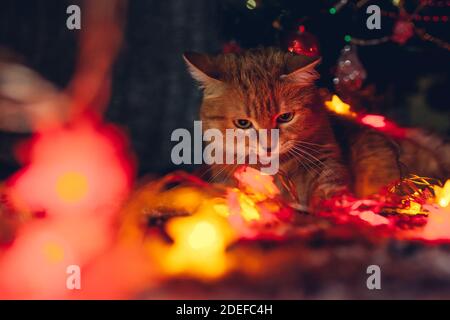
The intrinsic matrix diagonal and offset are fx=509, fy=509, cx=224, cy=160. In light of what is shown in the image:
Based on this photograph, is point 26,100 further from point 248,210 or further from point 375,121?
point 375,121

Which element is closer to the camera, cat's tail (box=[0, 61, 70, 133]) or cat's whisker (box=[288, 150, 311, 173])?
cat's whisker (box=[288, 150, 311, 173])

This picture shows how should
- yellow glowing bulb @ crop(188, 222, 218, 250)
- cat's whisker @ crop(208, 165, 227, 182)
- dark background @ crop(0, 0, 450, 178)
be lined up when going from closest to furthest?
yellow glowing bulb @ crop(188, 222, 218, 250)
cat's whisker @ crop(208, 165, 227, 182)
dark background @ crop(0, 0, 450, 178)

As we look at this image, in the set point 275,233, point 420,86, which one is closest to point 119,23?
point 275,233

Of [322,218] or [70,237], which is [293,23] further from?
[70,237]

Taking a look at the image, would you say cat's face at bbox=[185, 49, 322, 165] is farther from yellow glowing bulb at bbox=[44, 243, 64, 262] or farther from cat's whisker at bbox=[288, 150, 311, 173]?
yellow glowing bulb at bbox=[44, 243, 64, 262]

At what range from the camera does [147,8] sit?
188 cm

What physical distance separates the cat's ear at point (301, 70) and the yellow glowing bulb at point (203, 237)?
0.53m

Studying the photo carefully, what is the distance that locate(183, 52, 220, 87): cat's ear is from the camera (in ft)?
4.82

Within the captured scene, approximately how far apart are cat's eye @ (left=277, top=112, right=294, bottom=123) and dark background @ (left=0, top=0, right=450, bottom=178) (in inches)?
11.1

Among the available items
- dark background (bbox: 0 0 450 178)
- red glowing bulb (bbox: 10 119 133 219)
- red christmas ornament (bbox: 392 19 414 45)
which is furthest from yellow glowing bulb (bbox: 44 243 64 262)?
red christmas ornament (bbox: 392 19 414 45)

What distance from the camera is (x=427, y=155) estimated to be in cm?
169

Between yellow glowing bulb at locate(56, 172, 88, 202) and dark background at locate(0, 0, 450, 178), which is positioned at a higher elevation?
dark background at locate(0, 0, 450, 178)

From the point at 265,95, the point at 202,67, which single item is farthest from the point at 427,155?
the point at 202,67

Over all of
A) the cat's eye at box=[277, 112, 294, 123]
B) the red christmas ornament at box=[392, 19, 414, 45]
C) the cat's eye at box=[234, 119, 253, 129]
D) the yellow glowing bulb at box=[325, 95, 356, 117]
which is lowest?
the cat's eye at box=[234, 119, 253, 129]
